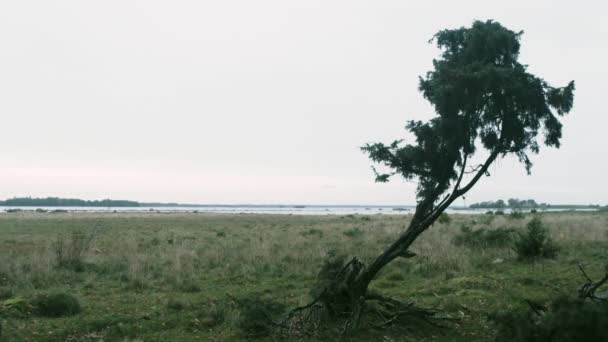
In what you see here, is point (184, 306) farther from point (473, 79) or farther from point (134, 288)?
point (473, 79)

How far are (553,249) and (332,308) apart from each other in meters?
11.2

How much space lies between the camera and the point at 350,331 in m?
9.14

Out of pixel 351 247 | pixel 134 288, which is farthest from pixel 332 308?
pixel 351 247

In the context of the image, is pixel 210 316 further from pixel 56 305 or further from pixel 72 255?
pixel 72 255

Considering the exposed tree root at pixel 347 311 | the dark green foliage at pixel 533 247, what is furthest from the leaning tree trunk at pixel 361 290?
the dark green foliage at pixel 533 247

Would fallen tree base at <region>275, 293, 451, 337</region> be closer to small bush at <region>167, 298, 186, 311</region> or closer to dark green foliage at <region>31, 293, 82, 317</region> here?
small bush at <region>167, 298, 186, 311</region>

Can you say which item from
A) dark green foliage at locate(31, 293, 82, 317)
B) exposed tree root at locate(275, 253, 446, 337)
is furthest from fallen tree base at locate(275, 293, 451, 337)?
dark green foliage at locate(31, 293, 82, 317)

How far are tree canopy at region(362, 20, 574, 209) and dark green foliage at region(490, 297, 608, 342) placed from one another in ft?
11.6

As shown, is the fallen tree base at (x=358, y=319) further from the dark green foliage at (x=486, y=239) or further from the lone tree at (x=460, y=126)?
the dark green foliage at (x=486, y=239)

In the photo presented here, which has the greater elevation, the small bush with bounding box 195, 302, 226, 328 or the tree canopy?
the tree canopy

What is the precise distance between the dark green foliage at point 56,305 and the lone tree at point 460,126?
5052 mm

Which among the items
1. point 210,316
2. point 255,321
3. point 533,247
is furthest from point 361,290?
point 533,247

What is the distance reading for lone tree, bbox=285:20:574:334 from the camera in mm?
9164

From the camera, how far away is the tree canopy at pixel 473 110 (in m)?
9.13
